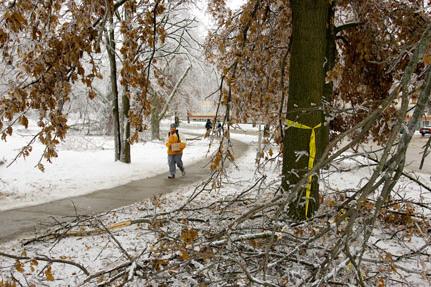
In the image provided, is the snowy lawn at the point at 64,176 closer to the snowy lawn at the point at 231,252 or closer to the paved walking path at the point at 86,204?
the paved walking path at the point at 86,204

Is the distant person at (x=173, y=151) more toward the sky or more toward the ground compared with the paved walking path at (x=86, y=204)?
more toward the sky

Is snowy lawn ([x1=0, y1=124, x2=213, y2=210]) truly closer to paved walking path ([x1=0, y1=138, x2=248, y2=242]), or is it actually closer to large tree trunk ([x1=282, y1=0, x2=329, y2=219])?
paved walking path ([x1=0, y1=138, x2=248, y2=242])

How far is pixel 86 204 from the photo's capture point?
8.80 m

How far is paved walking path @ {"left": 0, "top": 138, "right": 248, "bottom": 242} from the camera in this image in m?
6.98

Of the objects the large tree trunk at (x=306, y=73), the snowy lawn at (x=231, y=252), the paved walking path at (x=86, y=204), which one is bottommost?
the paved walking path at (x=86, y=204)

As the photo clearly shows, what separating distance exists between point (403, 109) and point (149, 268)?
2.74m

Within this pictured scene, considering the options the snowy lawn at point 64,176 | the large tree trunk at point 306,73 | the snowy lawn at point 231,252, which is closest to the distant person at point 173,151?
the snowy lawn at point 64,176

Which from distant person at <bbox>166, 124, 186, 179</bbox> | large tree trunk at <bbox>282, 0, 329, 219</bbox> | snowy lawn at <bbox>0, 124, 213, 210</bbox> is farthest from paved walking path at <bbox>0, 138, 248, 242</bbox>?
large tree trunk at <bbox>282, 0, 329, 219</bbox>

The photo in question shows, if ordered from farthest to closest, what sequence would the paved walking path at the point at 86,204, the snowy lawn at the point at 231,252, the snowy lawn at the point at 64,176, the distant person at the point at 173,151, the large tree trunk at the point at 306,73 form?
the distant person at the point at 173,151 → the snowy lawn at the point at 64,176 → the paved walking path at the point at 86,204 → the large tree trunk at the point at 306,73 → the snowy lawn at the point at 231,252

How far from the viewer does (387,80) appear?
7348mm

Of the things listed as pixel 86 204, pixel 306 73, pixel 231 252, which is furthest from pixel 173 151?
pixel 231 252

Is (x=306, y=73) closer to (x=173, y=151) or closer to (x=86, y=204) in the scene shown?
(x=86, y=204)

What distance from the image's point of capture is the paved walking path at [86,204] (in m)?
6.98

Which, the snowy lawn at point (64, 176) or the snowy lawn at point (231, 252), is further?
the snowy lawn at point (64, 176)
